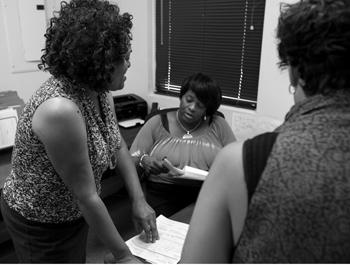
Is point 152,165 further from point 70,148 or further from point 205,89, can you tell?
point 70,148

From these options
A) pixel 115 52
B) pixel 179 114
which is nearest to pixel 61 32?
pixel 115 52

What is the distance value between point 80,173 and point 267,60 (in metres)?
1.75

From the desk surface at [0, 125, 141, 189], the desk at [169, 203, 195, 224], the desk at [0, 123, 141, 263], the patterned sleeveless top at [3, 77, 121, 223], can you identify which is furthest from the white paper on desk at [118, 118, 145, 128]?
the patterned sleeveless top at [3, 77, 121, 223]

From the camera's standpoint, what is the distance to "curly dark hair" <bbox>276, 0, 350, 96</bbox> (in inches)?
21.6

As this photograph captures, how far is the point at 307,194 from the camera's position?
53 cm

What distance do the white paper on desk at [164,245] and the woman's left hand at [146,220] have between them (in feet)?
0.09

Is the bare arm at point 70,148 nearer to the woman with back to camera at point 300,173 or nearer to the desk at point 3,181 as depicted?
the woman with back to camera at point 300,173

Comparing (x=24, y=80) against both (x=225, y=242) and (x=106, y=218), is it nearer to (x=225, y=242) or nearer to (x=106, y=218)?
(x=106, y=218)

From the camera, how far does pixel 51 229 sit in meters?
1.10

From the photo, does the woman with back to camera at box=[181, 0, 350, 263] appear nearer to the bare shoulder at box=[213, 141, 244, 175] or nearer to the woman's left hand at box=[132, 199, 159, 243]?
the bare shoulder at box=[213, 141, 244, 175]

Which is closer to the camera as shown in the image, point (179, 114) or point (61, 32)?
point (61, 32)

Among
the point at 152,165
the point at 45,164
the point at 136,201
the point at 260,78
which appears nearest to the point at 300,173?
the point at 45,164

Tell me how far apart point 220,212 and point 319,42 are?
35 centimetres

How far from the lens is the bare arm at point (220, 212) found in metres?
0.57
